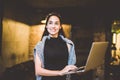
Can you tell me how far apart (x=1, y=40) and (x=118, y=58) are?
4119 mm

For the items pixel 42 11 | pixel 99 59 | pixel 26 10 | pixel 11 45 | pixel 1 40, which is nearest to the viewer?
pixel 99 59

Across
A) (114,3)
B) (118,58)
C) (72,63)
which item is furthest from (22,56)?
(72,63)

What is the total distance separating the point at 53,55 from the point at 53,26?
0.21m

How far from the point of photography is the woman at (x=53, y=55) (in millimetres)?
1737

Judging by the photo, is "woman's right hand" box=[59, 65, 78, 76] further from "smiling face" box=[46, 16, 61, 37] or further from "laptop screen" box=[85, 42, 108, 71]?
"smiling face" box=[46, 16, 61, 37]

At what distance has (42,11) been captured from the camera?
7.07 metres

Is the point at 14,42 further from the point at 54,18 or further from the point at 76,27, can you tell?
the point at 54,18

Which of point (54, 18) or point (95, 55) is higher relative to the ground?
point (54, 18)

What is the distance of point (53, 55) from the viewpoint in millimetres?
1776

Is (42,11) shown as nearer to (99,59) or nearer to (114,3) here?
(114,3)

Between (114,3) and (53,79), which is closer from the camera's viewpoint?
(53,79)

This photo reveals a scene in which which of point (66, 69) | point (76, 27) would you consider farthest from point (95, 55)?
point (76, 27)

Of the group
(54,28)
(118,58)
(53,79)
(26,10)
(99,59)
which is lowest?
(118,58)

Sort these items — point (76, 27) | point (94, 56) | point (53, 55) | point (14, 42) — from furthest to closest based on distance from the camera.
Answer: point (76, 27) → point (14, 42) → point (53, 55) → point (94, 56)
